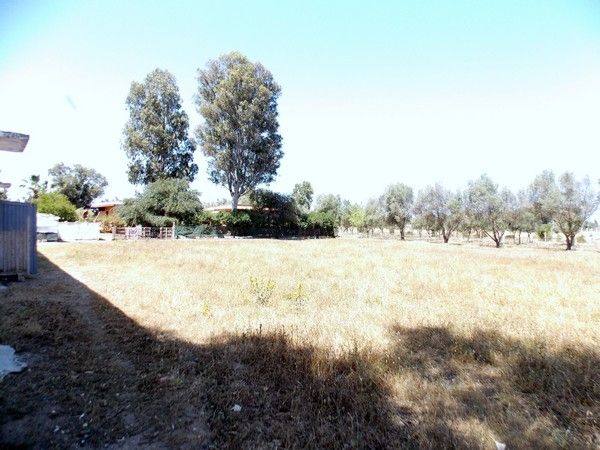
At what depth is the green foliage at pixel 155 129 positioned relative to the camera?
4331 centimetres

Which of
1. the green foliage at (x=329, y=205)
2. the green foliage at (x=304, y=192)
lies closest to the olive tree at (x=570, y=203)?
the green foliage at (x=329, y=205)

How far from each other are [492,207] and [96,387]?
51.2 metres

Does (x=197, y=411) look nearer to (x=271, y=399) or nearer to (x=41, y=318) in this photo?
(x=271, y=399)

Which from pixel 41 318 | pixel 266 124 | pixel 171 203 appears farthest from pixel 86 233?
pixel 41 318

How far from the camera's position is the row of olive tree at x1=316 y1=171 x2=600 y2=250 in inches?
1501

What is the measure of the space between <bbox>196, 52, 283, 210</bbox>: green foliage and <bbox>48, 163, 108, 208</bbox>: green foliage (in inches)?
1353

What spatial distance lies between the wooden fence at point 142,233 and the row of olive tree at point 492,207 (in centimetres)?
3834

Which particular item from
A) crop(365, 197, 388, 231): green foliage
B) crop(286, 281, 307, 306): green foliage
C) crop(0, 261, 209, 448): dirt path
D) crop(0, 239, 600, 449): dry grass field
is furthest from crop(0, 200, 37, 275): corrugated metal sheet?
crop(365, 197, 388, 231): green foliage

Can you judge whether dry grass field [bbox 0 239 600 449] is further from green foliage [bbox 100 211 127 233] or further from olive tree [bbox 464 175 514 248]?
olive tree [bbox 464 175 514 248]

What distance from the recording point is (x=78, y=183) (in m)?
64.4

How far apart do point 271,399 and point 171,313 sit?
422cm

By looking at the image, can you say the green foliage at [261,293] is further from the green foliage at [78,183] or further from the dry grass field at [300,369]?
the green foliage at [78,183]

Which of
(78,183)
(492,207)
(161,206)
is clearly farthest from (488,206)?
(78,183)

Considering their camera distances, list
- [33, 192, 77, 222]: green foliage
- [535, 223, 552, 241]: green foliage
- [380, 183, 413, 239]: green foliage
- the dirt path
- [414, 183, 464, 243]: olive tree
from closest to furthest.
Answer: the dirt path < [33, 192, 77, 222]: green foliage < [414, 183, 464, 243]: olive tree < [535, 223, 552, 241]: green foliage < [380, 183, 413, 239]: green foliage
